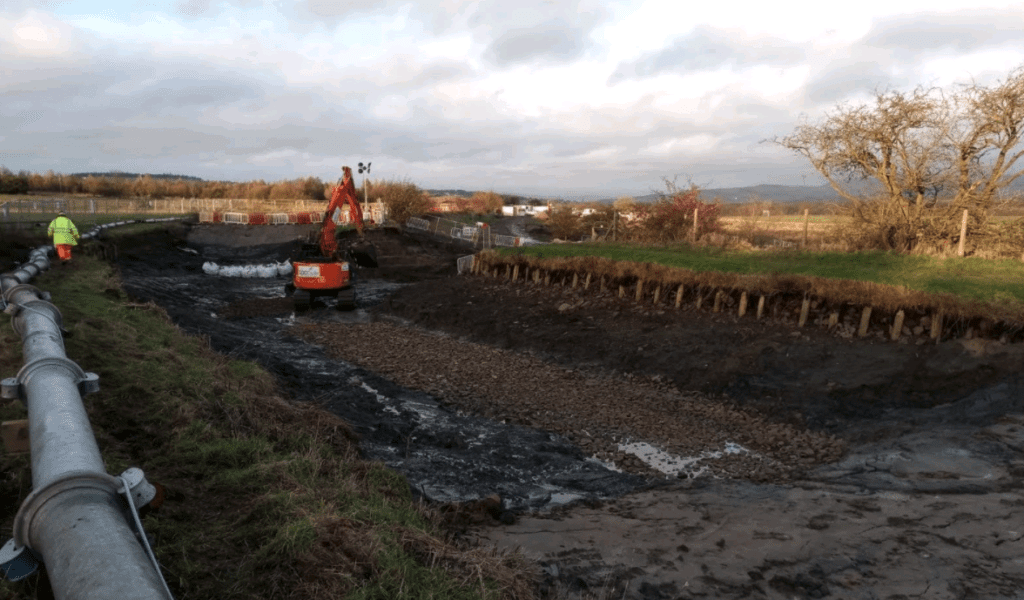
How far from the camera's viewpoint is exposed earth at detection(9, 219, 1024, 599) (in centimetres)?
546

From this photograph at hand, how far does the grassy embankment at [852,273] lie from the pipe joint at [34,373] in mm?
12253

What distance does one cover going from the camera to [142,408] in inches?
267

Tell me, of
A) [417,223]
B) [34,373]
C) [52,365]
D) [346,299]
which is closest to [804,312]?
[52,365]

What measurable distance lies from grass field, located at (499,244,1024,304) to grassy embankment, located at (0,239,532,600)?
1053 cm

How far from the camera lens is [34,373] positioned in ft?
16.7

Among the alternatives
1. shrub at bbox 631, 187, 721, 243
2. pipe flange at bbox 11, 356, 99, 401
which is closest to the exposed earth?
pipe flange at bbox 11, 356, 99, 401

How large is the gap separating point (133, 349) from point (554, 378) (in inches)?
299

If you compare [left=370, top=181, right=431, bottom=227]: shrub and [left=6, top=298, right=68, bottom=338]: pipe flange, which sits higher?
[left=370, top=181, right=431, bottom=227]: shrub

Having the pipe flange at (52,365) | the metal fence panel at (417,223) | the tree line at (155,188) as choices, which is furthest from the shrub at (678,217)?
the tree line at (155,188)

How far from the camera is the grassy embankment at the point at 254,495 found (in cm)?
391

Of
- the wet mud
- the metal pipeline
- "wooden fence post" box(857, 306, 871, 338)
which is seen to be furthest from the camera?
"wooden fence post" box(857, 306, 871, 338)

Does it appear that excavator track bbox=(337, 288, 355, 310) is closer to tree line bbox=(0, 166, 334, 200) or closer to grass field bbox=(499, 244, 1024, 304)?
grass field bbox=(499, 244, 1024, 304)

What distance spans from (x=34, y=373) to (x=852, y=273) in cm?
1408

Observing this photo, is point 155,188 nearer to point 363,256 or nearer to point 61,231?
point 363,256
